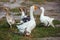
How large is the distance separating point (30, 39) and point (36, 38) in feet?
0.95

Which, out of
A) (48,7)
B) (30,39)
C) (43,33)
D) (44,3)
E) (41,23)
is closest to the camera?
(30,39)

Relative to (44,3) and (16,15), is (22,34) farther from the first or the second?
(44,3)

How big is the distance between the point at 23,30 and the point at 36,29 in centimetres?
141

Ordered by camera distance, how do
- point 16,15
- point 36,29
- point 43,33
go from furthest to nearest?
point 16,15
point 36,29
point 43,33

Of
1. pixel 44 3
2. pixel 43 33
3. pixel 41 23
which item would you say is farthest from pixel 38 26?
pixel 44 3

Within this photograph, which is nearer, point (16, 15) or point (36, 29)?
point (36, 29)

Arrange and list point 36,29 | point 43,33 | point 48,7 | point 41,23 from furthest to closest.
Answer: point 48,7, point 41,23, point 36,29, point 43,33

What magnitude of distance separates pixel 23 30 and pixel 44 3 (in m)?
8.84

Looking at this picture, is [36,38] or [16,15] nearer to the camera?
[36,38]

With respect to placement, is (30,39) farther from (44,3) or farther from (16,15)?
(44,3)

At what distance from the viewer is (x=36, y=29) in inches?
437

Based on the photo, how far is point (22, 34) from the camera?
1000 centimetres

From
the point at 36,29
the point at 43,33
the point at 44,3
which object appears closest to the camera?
the point at 43,33

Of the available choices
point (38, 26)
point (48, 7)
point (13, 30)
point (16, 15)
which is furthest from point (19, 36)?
point (48, 7)
